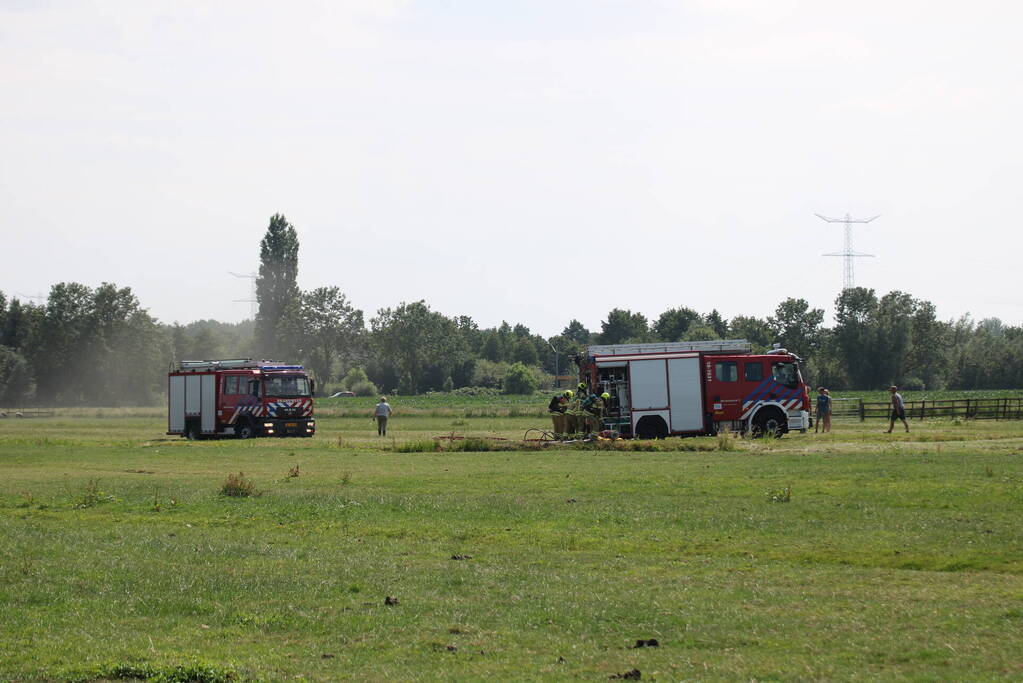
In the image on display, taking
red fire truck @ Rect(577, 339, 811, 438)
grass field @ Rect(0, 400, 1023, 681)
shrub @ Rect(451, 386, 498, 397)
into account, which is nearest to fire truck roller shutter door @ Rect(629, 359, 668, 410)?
red fire truck @ Rect(577, 339, 811, 438)

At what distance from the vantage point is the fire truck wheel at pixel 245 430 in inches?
1977

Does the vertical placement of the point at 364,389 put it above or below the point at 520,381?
below

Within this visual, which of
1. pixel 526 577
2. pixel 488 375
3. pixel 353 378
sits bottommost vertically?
pixel 526 577

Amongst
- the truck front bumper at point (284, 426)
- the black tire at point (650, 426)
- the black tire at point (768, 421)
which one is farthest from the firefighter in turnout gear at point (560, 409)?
the truck front bumper at point (284, 426)

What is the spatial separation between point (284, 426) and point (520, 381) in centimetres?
10361

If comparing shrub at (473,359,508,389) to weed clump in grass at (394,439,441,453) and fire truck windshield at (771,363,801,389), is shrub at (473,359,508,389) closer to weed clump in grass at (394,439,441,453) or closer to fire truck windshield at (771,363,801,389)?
fire truck windshield at (771,363,801,389)

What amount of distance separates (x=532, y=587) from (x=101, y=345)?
5767 inches

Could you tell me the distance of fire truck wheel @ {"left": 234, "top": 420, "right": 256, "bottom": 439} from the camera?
165 feet

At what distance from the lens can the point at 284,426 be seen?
164 feet

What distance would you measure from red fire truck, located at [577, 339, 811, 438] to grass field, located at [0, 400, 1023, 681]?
15.0 metres

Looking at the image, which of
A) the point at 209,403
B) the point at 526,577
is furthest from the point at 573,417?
the point at 526,577

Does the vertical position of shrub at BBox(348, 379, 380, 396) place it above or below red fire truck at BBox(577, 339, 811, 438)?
above

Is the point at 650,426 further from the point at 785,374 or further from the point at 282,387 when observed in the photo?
the point at 282,387

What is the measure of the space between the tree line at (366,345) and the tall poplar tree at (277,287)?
159mm
